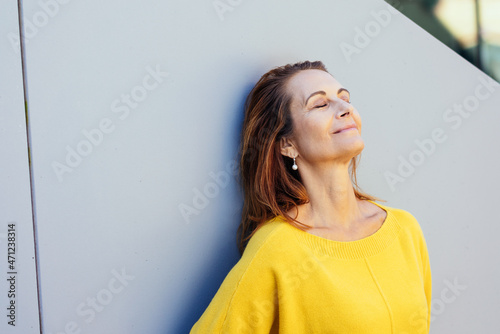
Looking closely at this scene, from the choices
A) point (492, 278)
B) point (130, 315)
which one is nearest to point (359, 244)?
point (130, 315)

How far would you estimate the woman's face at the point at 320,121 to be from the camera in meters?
1.26

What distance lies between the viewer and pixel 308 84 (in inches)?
52.0

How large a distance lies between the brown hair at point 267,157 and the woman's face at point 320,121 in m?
0.03

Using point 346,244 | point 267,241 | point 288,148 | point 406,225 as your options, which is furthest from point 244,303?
point 406,225

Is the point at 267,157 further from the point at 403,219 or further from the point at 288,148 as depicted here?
the point at 403,219

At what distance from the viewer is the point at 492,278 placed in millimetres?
1774

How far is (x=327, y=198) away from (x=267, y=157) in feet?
0.73

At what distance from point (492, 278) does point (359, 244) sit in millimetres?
858

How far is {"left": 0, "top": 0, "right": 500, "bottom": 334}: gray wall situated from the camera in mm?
1129

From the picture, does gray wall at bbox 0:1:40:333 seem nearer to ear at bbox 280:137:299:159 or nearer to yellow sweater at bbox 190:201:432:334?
yellow sweater at bbox 190:201:432:334

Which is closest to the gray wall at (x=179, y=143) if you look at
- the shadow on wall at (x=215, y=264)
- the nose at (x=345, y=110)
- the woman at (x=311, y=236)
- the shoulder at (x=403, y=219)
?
the shadow on wall at (x=215, y=264)

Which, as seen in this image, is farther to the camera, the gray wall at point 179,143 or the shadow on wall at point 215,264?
the shadow on wall at point 215,264

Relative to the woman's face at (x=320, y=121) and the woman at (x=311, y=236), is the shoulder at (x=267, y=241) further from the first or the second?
the woman's face at (x=320, y=121)

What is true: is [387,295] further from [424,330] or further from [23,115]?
[23,115]
